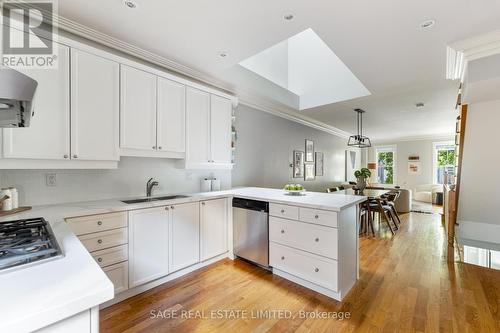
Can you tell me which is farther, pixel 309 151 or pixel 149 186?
pixel 309 151

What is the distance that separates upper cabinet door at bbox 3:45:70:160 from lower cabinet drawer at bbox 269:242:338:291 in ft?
7.65

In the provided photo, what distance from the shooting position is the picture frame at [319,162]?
21.5 ft

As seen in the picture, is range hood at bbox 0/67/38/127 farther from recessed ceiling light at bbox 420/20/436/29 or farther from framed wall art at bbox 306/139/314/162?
framed wall art at bbox 306/139/314/162

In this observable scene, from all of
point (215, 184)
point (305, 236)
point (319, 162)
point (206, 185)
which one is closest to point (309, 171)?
point (319, 162)

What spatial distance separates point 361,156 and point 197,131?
962cm

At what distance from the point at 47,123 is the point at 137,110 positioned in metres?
0.75

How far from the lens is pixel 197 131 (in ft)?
9.61

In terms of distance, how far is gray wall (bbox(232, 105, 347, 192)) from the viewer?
162 inches

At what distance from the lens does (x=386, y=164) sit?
10.1 m

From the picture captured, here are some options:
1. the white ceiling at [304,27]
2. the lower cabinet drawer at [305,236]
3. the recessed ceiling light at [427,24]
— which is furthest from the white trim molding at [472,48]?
the lower cabinet drawer at [305,236]

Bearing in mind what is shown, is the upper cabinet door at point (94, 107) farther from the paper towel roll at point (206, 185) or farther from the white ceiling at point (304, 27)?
the paper towel roll at point (206, 185)

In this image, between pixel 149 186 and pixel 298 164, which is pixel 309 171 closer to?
pixel 298 164

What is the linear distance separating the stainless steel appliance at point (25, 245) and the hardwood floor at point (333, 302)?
112 centimetres

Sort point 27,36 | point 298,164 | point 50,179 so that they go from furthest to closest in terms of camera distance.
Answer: point 298,164, point 50,179, point 27,36
